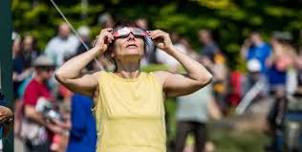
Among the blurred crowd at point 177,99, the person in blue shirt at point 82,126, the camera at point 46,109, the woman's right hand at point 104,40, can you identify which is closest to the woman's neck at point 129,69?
the woman's right hand at point 104,40

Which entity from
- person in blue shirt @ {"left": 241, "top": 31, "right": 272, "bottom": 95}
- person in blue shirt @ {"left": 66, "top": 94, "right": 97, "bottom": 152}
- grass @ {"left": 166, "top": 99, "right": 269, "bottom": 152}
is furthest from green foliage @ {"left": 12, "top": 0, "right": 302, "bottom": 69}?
person in blue shirt @ {"left": 66, "top": 94, "right": 97, "bottom": 152}

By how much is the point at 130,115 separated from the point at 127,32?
57 cm

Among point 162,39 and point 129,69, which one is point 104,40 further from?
point 162,39

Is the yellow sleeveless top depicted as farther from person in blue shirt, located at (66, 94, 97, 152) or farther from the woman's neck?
person in blue shirt, located at (66, 94, 97, 152)

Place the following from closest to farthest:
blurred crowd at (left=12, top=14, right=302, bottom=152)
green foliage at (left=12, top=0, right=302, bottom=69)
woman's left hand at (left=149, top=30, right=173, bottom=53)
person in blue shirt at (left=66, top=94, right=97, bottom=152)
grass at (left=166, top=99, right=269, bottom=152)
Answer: woman's left hand at (left=149, top=30, right=173, bottom=53), person in blue shirt at (left=66, top=94, right=97, bottom=152), blurred crowd at (left=12, top=14, right=302, bottom=152), grass at (left=166, top=99, right=269, bottom=152), green foliage at (left=12, top=0, right=302, bottom=69)

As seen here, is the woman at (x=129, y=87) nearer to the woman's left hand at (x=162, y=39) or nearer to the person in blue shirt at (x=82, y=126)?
the woman's left hand at (x=162, y=39)

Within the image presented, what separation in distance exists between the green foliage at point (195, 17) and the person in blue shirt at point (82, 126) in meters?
13.7

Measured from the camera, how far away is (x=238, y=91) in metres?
23.6

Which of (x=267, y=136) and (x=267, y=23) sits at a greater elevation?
(x=267, y=23)

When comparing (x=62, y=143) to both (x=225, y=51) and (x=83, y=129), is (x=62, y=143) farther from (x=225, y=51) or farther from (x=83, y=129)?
(x=225, y=51)

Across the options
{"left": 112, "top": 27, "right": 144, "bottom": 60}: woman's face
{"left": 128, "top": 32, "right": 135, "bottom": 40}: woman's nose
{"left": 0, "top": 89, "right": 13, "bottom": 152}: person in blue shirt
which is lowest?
{"left": 0, "top": 89, "right": 13, "bottom": 152}: person in blue shirt

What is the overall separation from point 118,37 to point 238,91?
15579 millimetres

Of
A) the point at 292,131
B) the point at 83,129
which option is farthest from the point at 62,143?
the point at 292,131

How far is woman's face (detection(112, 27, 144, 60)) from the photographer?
316 inches
